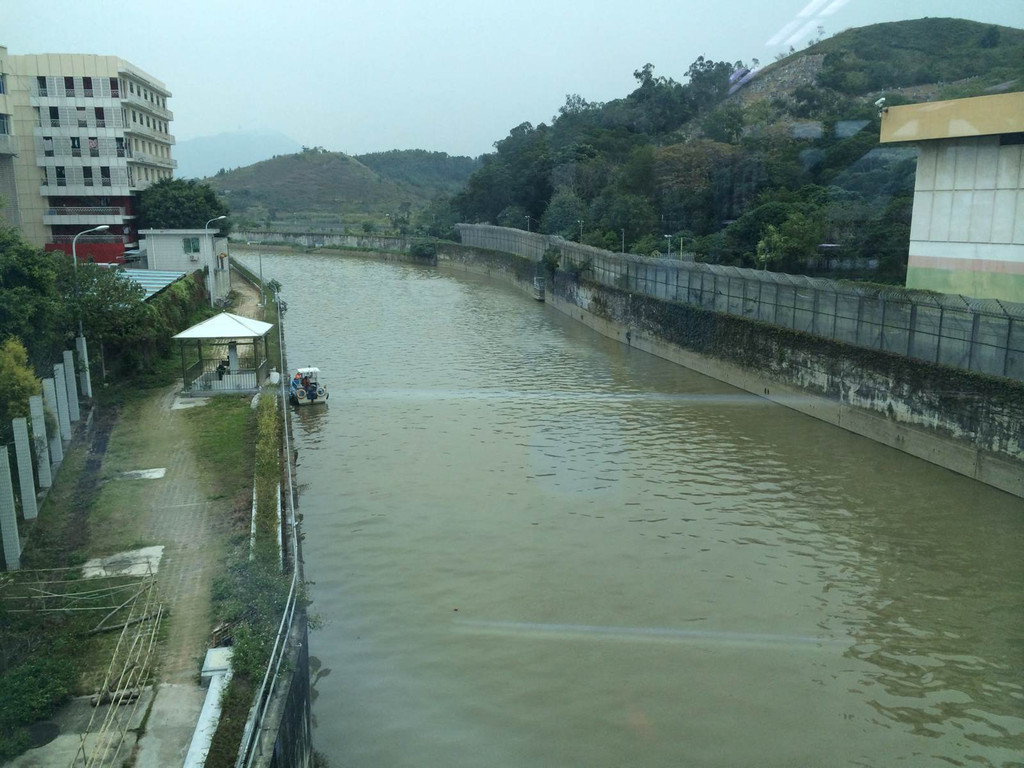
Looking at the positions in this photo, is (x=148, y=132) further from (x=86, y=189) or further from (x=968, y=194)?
(x=968, y=194)

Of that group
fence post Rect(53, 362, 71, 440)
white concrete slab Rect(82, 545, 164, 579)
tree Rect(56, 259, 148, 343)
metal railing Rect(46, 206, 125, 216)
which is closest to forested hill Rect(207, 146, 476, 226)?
metal railing Rect(46, 206, 125, 216)

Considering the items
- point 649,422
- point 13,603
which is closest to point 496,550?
point 13,603

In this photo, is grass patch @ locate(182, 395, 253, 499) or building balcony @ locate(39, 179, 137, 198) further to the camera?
building balcony @ locate(39, 179, 137, 198)

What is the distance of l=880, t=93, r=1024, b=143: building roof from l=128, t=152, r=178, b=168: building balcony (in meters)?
33.8

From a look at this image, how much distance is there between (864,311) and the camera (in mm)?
19266

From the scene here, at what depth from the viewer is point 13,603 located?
30.2 feet

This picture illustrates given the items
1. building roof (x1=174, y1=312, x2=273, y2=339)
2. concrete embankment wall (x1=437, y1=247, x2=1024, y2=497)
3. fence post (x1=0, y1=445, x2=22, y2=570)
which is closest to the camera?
fence post (x1=0, y1=445, x2=22, y2=570)

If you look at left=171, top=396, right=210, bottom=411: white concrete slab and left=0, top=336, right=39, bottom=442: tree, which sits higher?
left=0, top=336, right=39, bottom=442: tree

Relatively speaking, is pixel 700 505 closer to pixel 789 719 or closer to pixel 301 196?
pixel 789 719

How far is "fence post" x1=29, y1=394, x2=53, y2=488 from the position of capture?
12.2 metres

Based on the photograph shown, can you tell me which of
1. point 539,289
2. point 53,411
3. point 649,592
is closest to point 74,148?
point 539,289

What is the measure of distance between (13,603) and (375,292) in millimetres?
40012

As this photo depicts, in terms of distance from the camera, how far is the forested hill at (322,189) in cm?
11575

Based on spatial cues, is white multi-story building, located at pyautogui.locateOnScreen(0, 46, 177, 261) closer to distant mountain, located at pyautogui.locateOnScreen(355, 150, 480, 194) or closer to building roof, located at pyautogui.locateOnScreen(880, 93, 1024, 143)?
building roof, located at pyautogui.locateOnScreen(880, 93, 1024, 143)
